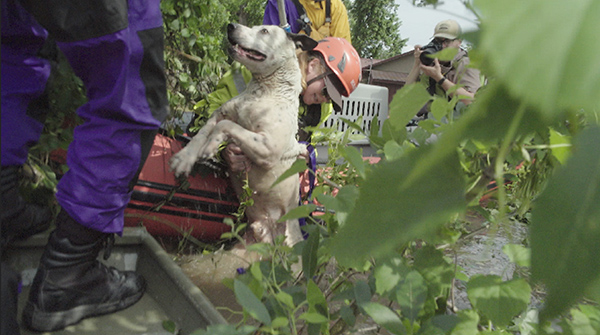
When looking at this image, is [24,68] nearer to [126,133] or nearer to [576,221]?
[126,133]

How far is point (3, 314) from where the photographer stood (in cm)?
84

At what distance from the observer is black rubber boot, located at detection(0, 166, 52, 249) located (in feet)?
4.53

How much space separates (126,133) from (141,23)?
39 centimetres

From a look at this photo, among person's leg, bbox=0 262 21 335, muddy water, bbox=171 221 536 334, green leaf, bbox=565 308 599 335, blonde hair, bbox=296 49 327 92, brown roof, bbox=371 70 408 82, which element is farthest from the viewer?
brown roof, bbox=371 70 408 82

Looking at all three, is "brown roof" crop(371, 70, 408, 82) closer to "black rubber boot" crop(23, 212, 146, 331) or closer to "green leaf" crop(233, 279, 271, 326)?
"black rubber boot" crop(23, 212, 146, 331)

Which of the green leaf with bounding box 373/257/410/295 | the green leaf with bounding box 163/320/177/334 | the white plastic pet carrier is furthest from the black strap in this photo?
the green leaf with bounding box 373/257/410/295

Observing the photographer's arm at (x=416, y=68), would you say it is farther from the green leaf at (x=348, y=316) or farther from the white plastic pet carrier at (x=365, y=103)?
the green leaf at (x=348, y=316)

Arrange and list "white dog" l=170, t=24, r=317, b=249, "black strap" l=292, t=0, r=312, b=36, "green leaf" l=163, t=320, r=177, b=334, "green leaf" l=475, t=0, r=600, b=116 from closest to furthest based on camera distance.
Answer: "green leaf" l=475, t=0, r=600, b=116 < "green leaf" l=163, t=320, r=177, b=334 < "white dog" l=170, t=24, r=317, b=249 < "black strap" l=292, t=0, r=312, b=36

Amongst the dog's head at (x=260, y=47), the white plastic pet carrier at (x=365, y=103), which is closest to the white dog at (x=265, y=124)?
the dog's head at (x=260, y=47)

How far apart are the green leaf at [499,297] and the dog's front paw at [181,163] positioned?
1.66 meters

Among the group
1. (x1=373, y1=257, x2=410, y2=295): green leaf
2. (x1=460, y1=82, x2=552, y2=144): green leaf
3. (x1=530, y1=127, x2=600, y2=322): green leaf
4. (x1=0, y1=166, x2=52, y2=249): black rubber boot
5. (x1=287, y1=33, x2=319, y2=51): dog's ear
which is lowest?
(x1=0, y1=166, x2=52, y2=249): black rubber boot

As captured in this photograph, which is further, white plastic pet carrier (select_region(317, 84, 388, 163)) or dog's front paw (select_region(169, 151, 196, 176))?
white plastic pet carrier (select_region(317, 84, 388, 163))

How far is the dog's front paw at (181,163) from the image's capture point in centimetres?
201

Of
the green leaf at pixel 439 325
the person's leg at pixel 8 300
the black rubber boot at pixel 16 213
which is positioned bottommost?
the black rubber boot at pixel 16 213
